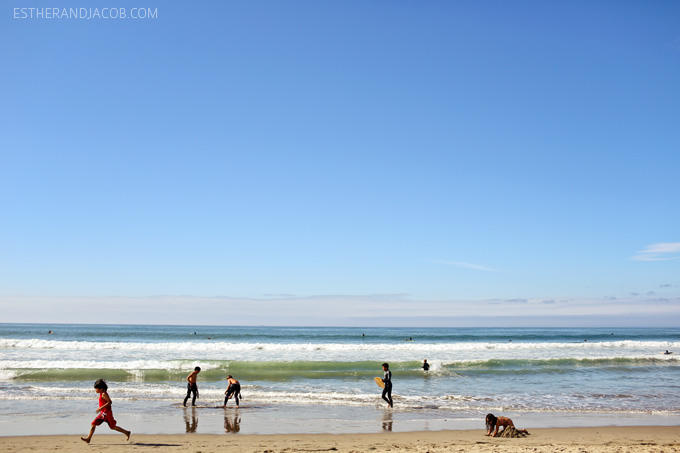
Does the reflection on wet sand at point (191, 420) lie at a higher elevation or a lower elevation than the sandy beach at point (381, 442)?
lower

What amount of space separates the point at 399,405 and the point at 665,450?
27.3 feet

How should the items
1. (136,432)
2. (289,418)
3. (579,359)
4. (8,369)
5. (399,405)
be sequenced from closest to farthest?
(136,432)
(289,418)
(399,405)
(8,369)
(579,359)

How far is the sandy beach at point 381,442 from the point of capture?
10.6 m

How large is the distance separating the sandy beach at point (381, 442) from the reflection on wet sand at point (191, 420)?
92 cm

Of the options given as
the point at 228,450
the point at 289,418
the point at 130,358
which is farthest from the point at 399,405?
A: the point at 130,358

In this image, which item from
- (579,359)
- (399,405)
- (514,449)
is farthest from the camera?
(579,359)

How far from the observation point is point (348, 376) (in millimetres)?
24891

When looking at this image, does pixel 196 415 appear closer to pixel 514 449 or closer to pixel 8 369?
pixel 514 449

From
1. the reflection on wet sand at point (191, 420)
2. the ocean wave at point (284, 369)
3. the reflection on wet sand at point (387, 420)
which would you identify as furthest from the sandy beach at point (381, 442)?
the ocean wave at point (284, 369)

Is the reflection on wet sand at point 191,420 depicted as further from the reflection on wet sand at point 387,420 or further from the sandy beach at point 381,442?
the reflection on wet sand at point 387,420

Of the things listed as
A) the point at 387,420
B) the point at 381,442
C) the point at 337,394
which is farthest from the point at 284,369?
the point at 381,442

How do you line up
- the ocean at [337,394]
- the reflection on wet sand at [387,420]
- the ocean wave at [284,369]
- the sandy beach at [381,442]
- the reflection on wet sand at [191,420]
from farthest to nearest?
the ocean wave at [284,369] → the ocean at [337,394] → the reflection on wet sand at [387,420] → the reflection on wet sand at [191,420] → the sandy beach at [381,442]

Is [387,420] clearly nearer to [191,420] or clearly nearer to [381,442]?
Result: [381,442]

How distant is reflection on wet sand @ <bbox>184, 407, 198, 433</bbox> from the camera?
1302 cm
